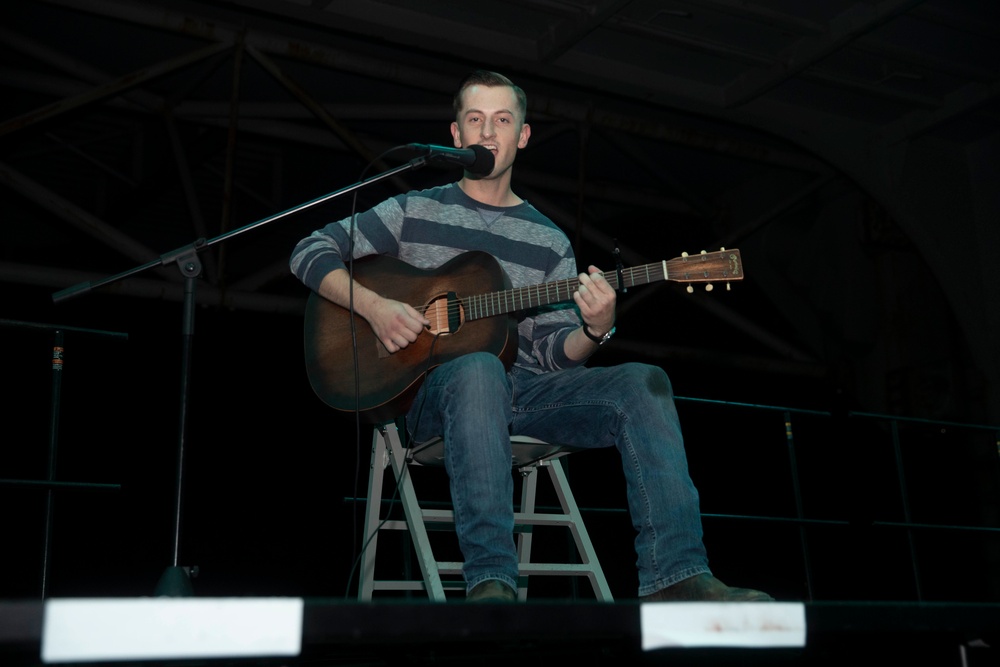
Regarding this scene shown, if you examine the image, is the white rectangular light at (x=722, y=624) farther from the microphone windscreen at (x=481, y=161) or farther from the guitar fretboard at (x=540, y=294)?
the microphone windscreen at (x=481, y=161)

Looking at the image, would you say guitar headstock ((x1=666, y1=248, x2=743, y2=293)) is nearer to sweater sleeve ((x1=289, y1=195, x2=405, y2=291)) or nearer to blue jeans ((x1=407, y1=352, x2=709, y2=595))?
blue jeans ((x1=407, y1=352, x2=709, y2=595))

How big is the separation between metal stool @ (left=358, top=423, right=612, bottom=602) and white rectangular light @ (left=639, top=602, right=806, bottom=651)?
3.02ft

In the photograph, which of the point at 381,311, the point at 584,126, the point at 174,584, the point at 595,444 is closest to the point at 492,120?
the point at 381,311

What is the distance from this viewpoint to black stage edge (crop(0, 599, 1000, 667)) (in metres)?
1.31

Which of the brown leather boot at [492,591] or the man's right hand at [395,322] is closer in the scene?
the brown leather boot at [492,591]

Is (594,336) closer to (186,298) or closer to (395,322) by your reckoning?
(395,322)

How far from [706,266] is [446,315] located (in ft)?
2.11

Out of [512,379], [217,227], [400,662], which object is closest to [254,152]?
[217,227]

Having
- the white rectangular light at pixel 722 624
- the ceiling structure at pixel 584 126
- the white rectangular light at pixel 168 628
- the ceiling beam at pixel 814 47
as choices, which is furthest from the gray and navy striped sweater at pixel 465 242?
the ceiling beam at pixel 814 47

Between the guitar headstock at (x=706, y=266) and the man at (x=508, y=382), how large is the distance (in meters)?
0.17

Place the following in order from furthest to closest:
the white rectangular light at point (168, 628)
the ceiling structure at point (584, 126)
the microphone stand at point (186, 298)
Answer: the ceiling structure at point (584, 126) < the microphone stand at point (186, 298) < the white rectangular light at point (168, 628)

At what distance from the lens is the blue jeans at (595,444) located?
6.60ft

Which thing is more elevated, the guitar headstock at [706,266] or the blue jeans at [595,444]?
the guitar headstock at [706,266]

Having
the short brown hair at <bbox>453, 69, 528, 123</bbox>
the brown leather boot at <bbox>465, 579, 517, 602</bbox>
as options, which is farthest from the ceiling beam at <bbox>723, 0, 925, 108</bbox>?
the brown leather boot at <bbox>465, 579, 517, 602</bbox>
